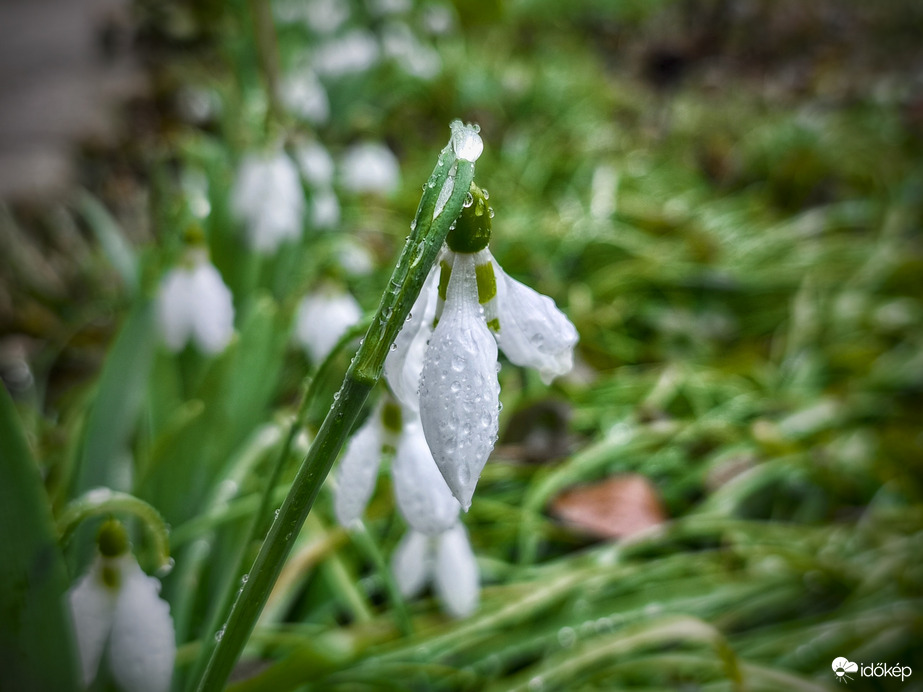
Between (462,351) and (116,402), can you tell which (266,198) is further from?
(462,351)

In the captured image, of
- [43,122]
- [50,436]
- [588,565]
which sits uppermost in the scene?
[43,122]

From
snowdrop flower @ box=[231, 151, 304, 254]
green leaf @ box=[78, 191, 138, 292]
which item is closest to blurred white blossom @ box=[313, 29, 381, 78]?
green leaf @ box=[78, 191, 138, 292]

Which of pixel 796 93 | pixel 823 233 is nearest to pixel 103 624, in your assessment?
pixel 823 233

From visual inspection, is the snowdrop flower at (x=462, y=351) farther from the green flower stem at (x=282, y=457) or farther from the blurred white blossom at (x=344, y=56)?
the blurred white blossom at (x=344, y=56)

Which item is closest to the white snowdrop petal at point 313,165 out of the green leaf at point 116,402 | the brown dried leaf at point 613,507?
the green leaf at point 116,402

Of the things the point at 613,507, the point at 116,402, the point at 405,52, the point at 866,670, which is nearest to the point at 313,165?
the point at 116,402

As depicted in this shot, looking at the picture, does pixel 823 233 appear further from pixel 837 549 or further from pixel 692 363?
pixel 837 549
